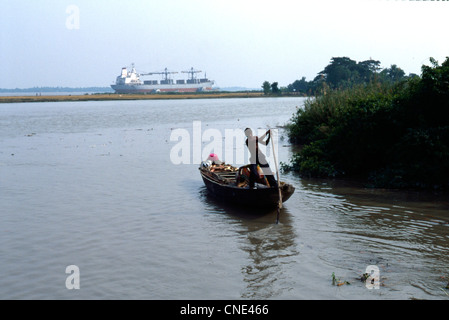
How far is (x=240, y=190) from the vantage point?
11.9m

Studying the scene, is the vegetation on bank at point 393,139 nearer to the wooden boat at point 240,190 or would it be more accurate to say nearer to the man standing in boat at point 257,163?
the wooden boat at point 240,190

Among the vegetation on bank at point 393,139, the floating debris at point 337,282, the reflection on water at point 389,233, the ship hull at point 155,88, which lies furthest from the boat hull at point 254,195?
the ship hull at point 155,88

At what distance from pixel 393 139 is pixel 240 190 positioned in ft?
19.2

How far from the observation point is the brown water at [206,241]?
7.69 meters

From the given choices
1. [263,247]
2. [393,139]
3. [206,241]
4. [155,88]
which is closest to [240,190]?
[206,241]

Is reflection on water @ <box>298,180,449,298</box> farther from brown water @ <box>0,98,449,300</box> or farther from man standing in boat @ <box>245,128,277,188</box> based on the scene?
man standing in boat @ <box>245,128,277,188</box>

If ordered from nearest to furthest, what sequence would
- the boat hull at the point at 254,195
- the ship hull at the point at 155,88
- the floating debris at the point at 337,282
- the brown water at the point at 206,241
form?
the floating debris at the point at 337,282
the brown water at the point at 206,241
the boat hull at the point at 254,195
the ship hull at the point at 155,88

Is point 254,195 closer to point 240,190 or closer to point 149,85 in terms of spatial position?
point 240,190

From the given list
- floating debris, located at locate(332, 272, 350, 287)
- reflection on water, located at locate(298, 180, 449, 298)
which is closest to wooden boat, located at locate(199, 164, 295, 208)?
reflection on water, located at locate(298, 180, 449, 298)

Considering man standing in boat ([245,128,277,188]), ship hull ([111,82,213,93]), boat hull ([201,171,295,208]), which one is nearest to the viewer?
boat hull ([201,171,295,208])

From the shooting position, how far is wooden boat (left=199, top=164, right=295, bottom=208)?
37.6ft

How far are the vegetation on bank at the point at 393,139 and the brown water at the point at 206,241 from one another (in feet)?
2.23

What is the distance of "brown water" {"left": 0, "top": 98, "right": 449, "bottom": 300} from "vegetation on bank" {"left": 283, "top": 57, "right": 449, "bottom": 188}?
0.68m

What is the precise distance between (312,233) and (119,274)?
436cm
